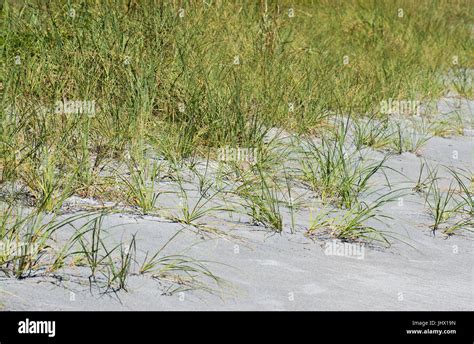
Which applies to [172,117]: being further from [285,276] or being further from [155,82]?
[285,276]

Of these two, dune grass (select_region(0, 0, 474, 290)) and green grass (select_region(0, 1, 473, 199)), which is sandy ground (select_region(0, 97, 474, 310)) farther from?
Result: green grass (select_region(0, 1, 473, 199))

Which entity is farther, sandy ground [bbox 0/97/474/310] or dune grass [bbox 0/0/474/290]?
dune grass [bbox 0/0/474/290]

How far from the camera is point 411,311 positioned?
3.34 m

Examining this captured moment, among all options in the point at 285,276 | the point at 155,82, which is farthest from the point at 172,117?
the point at 285,276

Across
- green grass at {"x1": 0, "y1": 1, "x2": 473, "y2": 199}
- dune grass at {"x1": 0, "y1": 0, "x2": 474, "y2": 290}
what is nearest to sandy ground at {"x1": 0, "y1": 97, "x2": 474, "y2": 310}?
dune grass at {"x1": 0, "y1": 0, "x2": 474, "y2": 290}

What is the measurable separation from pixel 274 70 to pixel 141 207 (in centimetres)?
206

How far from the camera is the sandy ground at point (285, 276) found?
3174 millimetres

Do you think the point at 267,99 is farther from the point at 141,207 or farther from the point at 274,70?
the point at 141,207

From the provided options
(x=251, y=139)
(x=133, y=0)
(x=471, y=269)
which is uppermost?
(x=133, y=0)

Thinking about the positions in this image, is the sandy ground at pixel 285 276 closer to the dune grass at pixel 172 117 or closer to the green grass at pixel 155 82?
the dune grass at pixel 172 117

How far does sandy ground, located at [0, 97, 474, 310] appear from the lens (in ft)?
10.4

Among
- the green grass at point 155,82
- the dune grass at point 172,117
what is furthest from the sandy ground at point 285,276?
the green grass at point 155,82
